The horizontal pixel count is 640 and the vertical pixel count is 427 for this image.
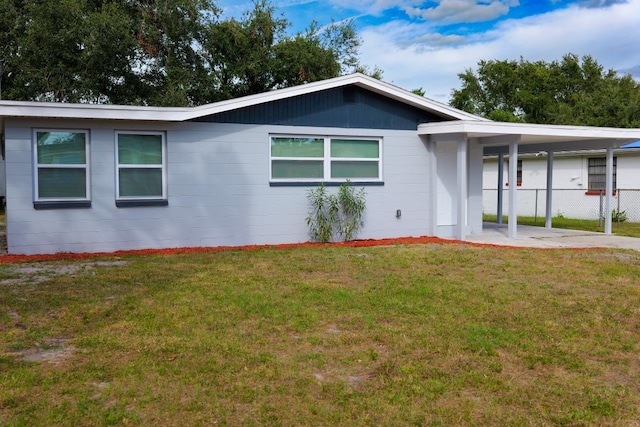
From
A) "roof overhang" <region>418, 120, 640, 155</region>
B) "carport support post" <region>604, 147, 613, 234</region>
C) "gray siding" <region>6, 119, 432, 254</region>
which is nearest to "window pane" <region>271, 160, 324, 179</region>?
"gray siding" <region>6, 119, 432, 254</region>

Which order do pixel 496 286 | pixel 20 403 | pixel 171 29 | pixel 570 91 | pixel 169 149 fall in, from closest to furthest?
pixel 20 403 → pixel 496 286 → pixel 169 149 → pixel 171 29 → pixel 570 91

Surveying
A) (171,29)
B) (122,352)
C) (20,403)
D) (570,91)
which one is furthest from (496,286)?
(570,91)

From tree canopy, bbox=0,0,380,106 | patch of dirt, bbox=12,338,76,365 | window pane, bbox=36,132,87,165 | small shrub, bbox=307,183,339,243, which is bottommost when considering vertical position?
patch of dirt, bbox=12,338,76,365

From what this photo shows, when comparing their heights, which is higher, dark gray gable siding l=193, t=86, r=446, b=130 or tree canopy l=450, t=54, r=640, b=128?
tree canopy l=450, t=54, r=640, b=128

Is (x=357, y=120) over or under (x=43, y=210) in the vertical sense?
over

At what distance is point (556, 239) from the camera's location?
43.1 feet

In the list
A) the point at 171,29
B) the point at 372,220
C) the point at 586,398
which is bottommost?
the point at 586,398

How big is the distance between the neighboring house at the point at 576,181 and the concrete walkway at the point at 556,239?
511 cm

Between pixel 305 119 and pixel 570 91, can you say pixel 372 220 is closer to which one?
pixel 305 119

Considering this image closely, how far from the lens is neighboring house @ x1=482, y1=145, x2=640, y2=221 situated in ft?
66.1

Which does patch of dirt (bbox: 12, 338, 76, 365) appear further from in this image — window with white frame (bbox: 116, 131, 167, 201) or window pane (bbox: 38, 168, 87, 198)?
window with white frame (bbox: 116, 131, 167, 201)

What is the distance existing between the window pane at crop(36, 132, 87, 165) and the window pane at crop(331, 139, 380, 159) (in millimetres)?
5155

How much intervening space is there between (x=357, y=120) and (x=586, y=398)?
9382 mm

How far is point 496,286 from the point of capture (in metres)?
7.50
